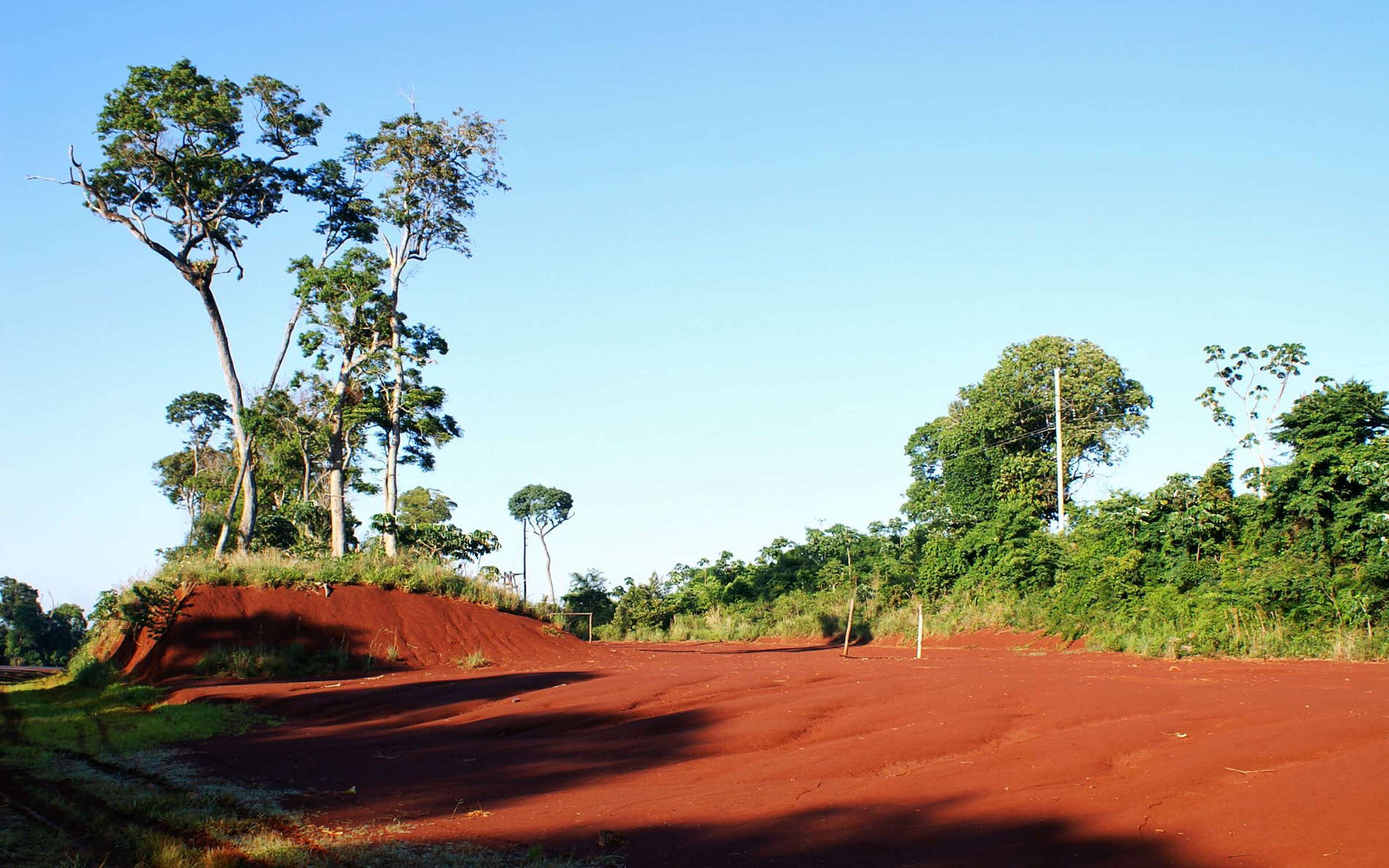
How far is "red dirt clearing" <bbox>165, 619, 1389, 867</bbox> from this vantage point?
20.5ft

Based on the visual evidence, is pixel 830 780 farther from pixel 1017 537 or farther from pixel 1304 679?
pixel 1017 537

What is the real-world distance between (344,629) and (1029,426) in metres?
31.1

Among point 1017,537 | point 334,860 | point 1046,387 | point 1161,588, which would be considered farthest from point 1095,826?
point 1046,387

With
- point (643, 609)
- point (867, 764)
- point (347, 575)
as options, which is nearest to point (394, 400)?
point (347, 575)

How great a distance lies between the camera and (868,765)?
28.3 feet

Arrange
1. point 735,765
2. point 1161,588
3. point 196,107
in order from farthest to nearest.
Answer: point 196,107 → point 1161,588 → point 735,765

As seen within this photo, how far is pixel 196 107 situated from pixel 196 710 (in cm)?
2083

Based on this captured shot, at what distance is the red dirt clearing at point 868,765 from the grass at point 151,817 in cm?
47

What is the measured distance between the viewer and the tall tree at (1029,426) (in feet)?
129

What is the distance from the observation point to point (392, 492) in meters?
30.9

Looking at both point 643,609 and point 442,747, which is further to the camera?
point 643,609

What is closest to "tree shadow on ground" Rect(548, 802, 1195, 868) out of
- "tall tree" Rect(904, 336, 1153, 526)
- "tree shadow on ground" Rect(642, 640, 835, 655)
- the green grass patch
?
the green grass patch

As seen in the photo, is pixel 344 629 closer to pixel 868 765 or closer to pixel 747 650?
pixel 747 650

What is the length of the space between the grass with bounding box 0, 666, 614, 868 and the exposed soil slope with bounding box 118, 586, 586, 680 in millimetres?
6737
